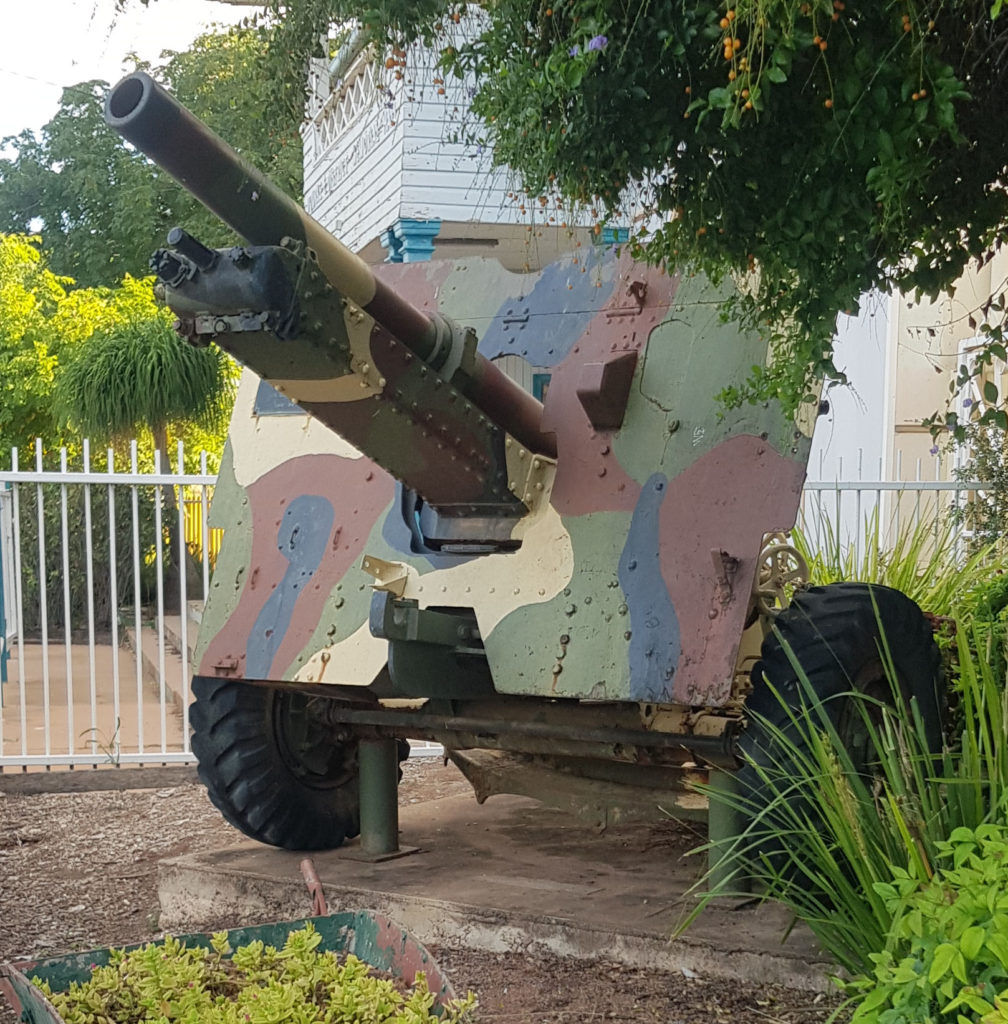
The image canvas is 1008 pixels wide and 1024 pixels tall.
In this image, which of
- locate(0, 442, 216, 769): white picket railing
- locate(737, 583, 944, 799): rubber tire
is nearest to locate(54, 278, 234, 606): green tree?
locate(0, 442, 216, 769): white picket railing

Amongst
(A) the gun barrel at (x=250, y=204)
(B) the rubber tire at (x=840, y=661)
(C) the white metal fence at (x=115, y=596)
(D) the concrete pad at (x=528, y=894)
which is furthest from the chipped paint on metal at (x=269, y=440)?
(B) the rubber tire at (x=840, y=661)

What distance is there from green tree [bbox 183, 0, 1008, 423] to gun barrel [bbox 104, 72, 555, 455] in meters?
0.50

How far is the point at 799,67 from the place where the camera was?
132 inches

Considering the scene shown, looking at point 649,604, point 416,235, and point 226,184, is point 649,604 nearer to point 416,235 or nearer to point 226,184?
point 226,184

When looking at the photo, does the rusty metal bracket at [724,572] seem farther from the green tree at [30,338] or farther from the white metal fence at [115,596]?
the green tree at [30,338]

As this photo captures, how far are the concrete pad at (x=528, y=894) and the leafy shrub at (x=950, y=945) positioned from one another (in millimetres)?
931

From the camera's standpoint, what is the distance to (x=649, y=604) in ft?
14.6

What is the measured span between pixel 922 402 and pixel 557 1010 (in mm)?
8221

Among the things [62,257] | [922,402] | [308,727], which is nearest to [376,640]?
[308,727]

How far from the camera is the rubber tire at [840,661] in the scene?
171 inches

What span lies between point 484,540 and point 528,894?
1185 mm

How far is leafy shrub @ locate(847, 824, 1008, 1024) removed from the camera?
8.74ft

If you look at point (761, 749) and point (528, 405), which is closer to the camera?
point (761, 749)

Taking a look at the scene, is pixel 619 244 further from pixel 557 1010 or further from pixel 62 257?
pixel 62 257
